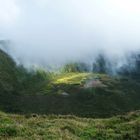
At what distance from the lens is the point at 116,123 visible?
40.6 meters

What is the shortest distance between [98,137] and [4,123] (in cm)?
754

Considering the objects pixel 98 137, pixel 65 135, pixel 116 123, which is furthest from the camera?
pixel 116 123

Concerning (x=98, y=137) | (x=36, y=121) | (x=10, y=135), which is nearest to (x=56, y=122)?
(x=36, y=121)

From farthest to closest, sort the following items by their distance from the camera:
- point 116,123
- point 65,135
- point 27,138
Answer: point 116,123 < point 65,135 < point 27,138

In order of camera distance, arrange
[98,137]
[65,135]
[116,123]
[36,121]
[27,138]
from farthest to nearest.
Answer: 1. [116,123]
2. [36,121]
3. [98,137]
4. [65,135]
5. [27,138]

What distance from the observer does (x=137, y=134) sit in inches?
1346

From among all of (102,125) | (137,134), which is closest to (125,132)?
(137,134)

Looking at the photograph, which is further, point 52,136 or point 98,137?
point 98,137

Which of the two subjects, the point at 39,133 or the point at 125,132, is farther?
the point at 125,132

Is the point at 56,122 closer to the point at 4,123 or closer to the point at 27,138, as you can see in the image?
the point at 4,123

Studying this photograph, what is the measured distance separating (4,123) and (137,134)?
10.6 meters

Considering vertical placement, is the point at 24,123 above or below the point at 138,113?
below

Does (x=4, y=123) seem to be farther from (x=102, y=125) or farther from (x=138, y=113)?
(x=138, y=113)

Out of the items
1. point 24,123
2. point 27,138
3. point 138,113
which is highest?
point 138,113
